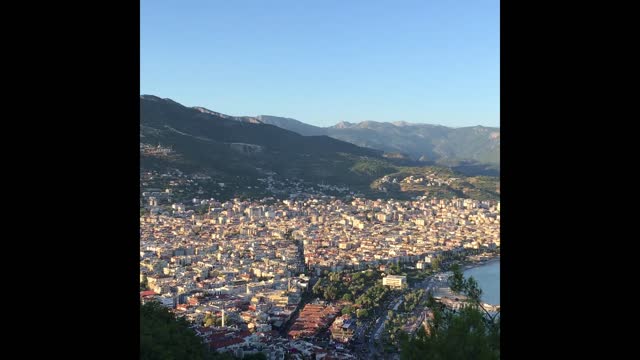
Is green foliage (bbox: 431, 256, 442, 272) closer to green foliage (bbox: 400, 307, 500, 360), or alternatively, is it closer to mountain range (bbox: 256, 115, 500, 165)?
green foliage (bbox: 400, 307, 500, 360)

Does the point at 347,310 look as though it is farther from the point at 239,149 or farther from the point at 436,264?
the point at 239,149

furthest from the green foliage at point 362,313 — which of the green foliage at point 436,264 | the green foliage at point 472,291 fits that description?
the green foliage at point 472,291

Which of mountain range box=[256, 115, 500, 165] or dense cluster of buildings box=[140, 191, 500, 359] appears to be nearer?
dense cluster of buildings box=[140, 191, 500, 359]

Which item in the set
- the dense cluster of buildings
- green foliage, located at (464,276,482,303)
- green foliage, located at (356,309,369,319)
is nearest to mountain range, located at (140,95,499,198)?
the dense cluster of buildings

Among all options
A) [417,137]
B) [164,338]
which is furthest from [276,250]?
[417,137]

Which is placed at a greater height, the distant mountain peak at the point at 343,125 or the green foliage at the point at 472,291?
the distant mountain peak at the point at 343,125

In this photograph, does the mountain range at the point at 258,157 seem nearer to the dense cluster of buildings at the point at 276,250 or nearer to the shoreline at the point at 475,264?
the dense cluster of buildings at the point at 276,250
